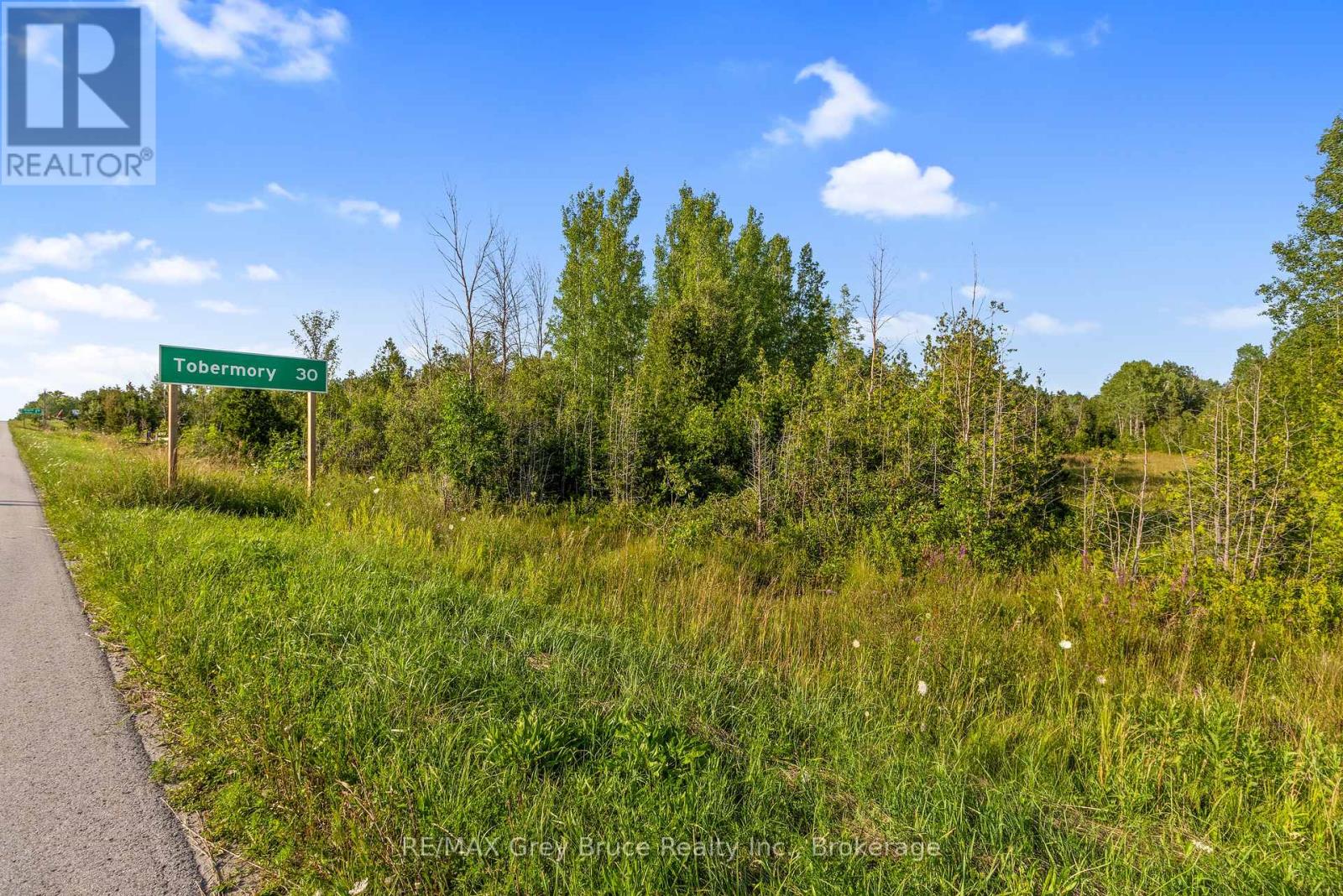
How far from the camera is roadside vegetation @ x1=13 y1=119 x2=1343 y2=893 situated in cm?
270

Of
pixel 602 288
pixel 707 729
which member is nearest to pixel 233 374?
pixel 707 729

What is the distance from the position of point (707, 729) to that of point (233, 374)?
12163 mm

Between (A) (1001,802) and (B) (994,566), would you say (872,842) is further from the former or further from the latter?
(B) (994,566)

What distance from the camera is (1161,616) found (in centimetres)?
667

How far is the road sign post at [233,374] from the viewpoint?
11.1 m

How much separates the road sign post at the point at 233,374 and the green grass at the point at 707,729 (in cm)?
516

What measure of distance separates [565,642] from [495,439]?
371 inches

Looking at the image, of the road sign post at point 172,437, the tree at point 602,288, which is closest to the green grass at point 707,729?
the road sign post at point 172,437

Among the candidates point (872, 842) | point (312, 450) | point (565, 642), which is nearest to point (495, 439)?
point (312, 450)

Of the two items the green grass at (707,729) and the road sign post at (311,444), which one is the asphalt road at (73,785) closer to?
the green grass at (707,729)

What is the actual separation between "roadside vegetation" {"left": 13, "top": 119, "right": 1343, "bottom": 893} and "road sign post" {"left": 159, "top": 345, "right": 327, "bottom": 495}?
983mm

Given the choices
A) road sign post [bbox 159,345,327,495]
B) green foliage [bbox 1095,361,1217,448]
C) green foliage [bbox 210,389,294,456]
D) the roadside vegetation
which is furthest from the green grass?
green foliage [bbox 1095,361,1217,448]

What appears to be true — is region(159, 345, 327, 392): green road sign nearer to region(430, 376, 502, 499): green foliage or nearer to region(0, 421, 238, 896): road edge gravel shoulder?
region(430, 376, 502, 499): green foliage

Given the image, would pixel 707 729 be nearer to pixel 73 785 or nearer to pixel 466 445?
pixel 73 785
